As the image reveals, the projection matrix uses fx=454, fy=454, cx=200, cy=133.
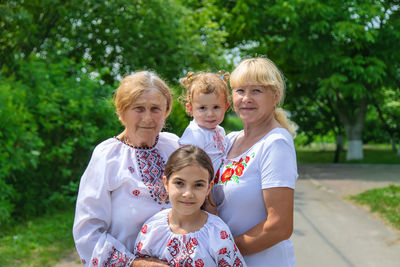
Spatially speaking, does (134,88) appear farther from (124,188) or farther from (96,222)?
(96,222)

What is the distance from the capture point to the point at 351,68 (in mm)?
14852

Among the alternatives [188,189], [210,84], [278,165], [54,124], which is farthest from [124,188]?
[54,124]

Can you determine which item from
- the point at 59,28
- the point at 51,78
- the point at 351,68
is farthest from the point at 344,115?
the point at 51,78

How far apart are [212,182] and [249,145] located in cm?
28

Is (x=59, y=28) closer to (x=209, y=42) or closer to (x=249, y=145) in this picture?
(x=209, y=42)

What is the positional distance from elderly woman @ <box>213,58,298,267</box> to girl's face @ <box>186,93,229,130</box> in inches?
14.9

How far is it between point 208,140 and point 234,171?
449 millimetres

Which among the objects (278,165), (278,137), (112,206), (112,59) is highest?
(112,59)

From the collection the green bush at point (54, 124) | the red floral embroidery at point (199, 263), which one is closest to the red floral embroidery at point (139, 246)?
the red floral embroidery at point (199, 263)

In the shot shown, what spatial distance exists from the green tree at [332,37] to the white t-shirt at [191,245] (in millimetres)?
13009

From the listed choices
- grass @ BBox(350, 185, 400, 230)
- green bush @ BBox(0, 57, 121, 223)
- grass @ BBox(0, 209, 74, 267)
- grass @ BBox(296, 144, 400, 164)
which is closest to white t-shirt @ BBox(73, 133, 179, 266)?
grass @ BBox(0, 209, 74, 267)

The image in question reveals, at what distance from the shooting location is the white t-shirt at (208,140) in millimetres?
2443

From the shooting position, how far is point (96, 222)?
2.14 meters

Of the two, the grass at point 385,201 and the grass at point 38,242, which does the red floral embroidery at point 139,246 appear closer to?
the grass at point 38,242
